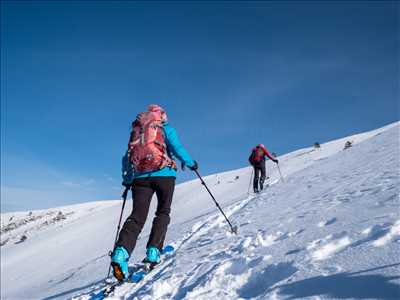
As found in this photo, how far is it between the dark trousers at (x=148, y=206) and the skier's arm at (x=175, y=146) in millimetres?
387

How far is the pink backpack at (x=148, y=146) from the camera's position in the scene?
4395 mm

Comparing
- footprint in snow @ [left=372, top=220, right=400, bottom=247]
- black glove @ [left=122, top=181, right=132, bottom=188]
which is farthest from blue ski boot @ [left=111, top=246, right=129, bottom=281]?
footprint in snow @ [left=372, top=220, right=400, bottom=247]

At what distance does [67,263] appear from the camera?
13.9 metres

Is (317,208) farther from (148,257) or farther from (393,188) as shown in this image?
(148,257)

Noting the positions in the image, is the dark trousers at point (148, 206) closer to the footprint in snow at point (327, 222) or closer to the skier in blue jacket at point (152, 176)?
the skier in blue jacket at point (152, 176)

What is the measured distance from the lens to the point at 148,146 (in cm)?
442

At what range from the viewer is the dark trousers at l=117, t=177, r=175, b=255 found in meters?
4.16

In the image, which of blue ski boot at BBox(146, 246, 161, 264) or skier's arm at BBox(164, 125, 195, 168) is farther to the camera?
skier's arm at BBox(164, 125, 195, 168)

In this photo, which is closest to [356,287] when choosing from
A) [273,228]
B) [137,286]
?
[273,228]

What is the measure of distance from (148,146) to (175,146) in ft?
1.53

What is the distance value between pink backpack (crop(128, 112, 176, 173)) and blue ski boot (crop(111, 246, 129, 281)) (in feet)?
3.51

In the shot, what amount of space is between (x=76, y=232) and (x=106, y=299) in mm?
21046

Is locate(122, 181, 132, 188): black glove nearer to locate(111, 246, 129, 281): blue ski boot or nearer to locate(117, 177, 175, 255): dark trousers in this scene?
locate(117, 177, 175, 255): dark trousers

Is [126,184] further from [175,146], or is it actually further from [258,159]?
[258,159]
